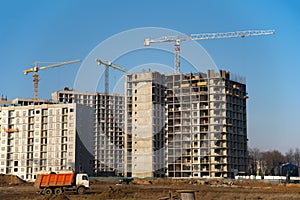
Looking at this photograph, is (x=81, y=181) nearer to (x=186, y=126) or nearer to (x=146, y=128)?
(x=146, y=128)

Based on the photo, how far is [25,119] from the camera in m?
139

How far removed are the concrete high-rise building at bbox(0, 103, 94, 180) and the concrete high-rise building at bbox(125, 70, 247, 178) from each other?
17351 mm

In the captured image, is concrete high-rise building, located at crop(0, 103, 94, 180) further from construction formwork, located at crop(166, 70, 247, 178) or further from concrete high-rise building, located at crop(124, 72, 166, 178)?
construction formwork, located at crop(166, 70, 247, 178)

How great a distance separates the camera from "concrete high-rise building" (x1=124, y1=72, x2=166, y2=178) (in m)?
144

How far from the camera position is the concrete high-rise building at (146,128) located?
144125mm

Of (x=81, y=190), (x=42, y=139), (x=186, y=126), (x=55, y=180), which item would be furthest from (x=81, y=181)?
(x=186, y=126)

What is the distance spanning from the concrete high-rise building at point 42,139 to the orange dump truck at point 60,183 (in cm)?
7224

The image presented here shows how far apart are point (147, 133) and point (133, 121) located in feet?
20.4

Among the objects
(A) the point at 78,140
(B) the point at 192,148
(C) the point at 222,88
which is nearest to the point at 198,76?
(C) the point at 222,88

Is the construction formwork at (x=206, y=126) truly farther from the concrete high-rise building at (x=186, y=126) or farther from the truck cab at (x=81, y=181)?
the truck cab at (x=81, y=181)

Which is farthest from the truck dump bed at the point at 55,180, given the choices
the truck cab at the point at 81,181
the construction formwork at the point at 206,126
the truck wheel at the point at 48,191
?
the construction formwork at the point at 206,126

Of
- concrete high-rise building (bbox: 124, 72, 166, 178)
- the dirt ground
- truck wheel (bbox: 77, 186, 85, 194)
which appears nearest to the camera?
the dirt ground

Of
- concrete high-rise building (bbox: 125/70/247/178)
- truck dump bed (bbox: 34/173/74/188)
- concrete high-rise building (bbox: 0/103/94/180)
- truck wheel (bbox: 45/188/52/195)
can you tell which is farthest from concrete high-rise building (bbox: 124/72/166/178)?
truck wheel (bbox: 45/188/52/195)

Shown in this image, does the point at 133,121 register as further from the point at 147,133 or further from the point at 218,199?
the point at 218,199
